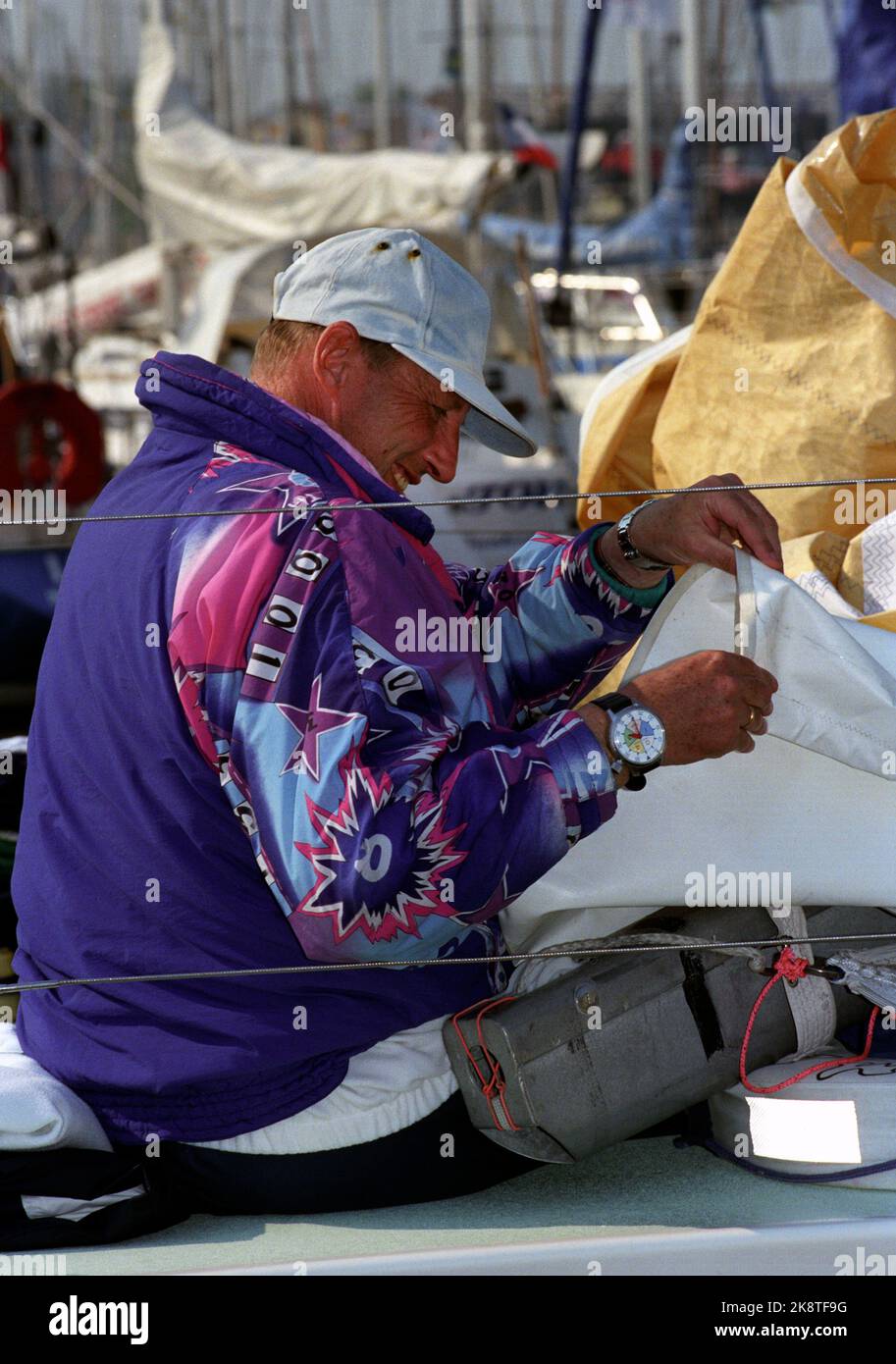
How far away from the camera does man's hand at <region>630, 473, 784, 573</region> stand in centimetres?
147

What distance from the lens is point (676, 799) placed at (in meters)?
1.51

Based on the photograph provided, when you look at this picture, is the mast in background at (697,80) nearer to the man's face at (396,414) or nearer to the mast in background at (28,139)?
the mast in background at (28,139)

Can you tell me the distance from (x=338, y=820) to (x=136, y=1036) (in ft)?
1.01

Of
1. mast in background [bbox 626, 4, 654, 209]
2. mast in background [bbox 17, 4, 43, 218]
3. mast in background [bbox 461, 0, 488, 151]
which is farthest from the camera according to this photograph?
mast in background [bbox 626, 4, 654, 209]

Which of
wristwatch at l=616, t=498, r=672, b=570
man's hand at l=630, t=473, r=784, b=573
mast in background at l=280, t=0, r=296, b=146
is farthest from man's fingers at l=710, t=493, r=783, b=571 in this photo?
mast in background at l=280, t=0, r=296, b=146

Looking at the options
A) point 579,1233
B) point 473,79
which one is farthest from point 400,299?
point 473,79

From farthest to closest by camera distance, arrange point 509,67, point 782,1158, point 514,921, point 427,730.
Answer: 1. point 509,67
2. point 514,921
3. point 782,1158
4. point 427,730

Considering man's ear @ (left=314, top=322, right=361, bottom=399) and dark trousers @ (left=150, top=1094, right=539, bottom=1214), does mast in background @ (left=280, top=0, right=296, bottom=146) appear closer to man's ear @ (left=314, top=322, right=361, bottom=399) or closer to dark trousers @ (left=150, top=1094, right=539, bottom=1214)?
man's ear @ (left=314, top=322, right=361, bottom=399)

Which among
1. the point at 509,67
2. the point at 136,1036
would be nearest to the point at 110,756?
the point at 136,1036

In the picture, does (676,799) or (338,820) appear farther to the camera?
(676,799)

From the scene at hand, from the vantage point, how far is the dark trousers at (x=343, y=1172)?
1396mm

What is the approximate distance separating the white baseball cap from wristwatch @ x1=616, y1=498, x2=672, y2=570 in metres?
0.21

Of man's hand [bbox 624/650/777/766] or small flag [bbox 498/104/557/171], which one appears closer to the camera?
man's hand [bbox 624/650/777/766]

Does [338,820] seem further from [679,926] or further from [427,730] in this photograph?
[679,926]
